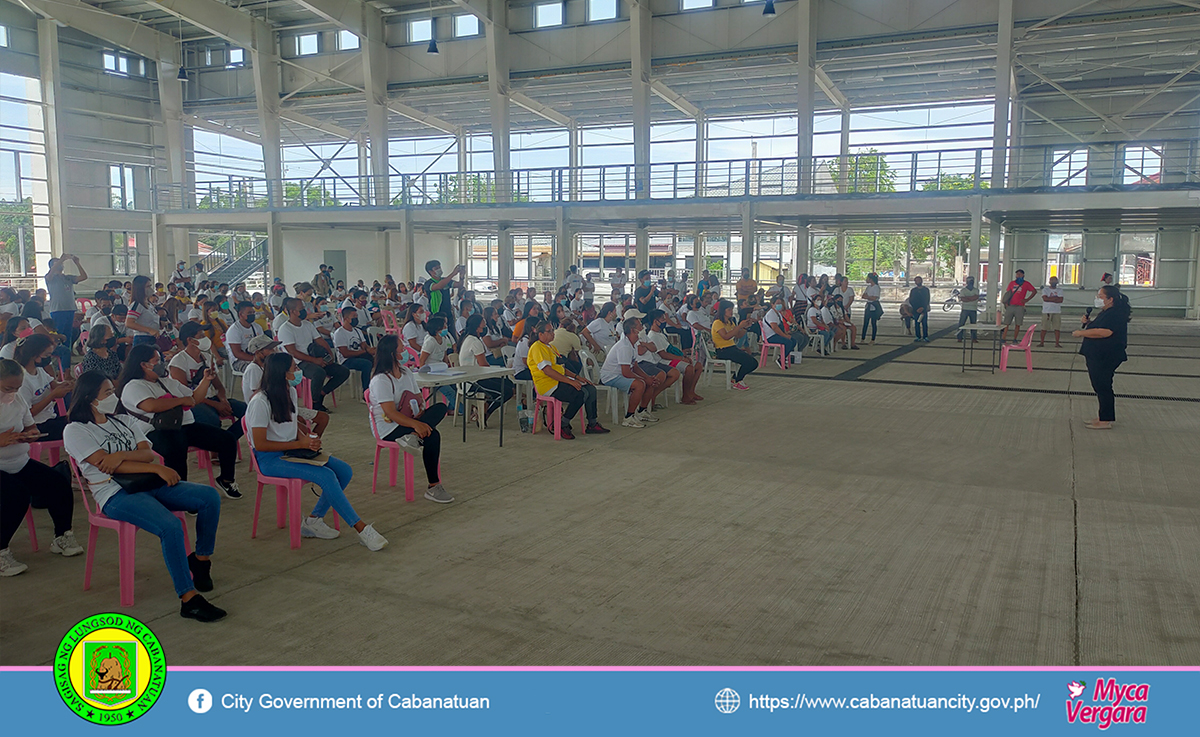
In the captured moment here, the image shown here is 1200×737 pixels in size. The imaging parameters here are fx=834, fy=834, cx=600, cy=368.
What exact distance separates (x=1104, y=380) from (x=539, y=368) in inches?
216

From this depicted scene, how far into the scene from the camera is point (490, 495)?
19.2 feet

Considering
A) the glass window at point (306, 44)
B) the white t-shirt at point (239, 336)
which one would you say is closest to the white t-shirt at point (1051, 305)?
the white t-shirt at point (239, 336)

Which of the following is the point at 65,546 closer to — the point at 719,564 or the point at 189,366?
the point at 189,366

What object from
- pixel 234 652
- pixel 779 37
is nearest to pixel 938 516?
pixel 234 652

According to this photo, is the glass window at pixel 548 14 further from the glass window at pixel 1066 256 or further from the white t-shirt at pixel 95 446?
the white t-shirt at pixel 95 446

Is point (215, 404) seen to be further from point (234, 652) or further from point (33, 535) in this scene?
point (234, 652)

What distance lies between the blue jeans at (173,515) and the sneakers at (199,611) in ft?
0.20

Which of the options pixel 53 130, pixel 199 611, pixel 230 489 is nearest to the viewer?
pixel 199 611

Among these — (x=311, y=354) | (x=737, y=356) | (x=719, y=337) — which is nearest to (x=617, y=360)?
(x=719, y=337)

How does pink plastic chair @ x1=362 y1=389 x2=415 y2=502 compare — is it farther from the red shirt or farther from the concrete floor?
the red shirt

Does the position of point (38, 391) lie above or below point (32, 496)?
above

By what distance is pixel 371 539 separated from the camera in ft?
15.3

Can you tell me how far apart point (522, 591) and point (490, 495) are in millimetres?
1860

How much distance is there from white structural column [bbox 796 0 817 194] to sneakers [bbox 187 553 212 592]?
17559mm
